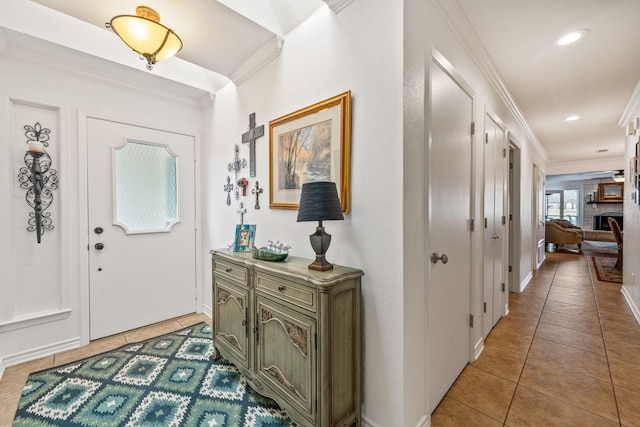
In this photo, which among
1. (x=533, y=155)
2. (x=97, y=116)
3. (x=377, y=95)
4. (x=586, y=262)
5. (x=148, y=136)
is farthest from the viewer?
(x=586, y=262)

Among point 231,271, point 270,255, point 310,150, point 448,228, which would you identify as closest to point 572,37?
point 448,228

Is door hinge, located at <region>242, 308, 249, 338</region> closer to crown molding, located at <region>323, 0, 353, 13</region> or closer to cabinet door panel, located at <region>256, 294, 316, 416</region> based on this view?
cabinet door panel, located at <region>256, 294, 316, 416</region>

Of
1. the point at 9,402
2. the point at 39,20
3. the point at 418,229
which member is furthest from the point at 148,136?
the point at 418,229

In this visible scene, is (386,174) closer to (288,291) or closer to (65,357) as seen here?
(288,291)

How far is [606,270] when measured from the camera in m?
5.07

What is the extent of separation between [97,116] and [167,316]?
2129mm

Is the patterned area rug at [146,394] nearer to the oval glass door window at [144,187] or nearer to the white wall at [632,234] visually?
the oval glass door window at [144,187]

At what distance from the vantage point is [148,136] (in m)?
2.84

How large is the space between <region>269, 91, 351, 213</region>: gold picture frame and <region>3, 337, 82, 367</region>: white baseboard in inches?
86.8

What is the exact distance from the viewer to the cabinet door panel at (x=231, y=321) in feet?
5.99

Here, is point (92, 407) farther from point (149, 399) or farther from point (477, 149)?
point (477, 149)

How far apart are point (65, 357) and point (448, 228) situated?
3.24m

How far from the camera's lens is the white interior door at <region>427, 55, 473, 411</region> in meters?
1.60

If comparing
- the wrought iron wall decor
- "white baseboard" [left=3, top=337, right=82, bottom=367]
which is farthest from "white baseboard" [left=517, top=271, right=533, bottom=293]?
the wrought iron wall decor
